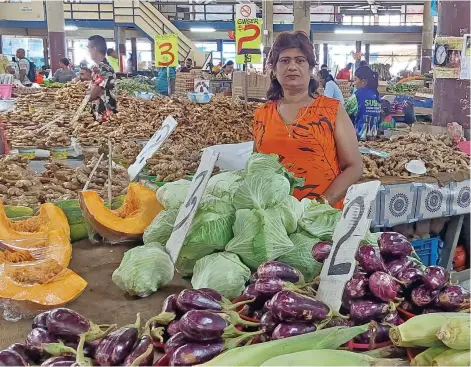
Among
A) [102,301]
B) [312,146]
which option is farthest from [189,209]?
[312,146]

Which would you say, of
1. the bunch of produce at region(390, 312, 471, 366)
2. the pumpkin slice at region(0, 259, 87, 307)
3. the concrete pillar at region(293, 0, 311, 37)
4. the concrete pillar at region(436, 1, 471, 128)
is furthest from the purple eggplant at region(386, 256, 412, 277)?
the concrete pillar at region(293, 0, 311, 37)

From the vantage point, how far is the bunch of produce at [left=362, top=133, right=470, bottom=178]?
418 centimetres

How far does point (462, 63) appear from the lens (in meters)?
4.71

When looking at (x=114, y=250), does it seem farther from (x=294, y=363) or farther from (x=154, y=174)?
(x=154, y=174)

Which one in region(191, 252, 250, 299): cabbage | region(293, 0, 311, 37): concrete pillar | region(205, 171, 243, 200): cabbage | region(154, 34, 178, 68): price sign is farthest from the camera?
region(293, 0, 311, 37): concrete pillar

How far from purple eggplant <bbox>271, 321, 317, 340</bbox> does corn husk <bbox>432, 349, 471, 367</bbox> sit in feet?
0.80

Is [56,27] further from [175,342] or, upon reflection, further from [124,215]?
[175,342]

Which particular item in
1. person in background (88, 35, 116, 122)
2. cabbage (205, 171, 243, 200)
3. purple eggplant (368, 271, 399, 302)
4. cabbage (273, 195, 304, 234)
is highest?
person in background (88, 35, 116, 122)

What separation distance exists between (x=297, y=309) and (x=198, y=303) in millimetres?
215

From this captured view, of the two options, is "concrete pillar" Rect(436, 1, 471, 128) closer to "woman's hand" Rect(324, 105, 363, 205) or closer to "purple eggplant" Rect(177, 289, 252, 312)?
"woman's hand" Rect(324, 105, 363, 205)

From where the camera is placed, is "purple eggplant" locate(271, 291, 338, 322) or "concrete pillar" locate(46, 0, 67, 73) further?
"concrete pillar" locate(46, 0, 67, 73)

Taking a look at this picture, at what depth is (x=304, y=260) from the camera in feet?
5.10

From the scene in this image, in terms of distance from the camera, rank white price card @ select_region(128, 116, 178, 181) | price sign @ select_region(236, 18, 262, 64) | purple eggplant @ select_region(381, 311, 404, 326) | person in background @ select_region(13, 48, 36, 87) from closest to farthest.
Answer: purple eggplant @ select_region(381, 311, 404, 326)
white price card @ select_region(128, 116, 178, 181)
price sign @ select_region(236, 18, 262, 64)
person in background @ select_region(13, 48, 36, 87)

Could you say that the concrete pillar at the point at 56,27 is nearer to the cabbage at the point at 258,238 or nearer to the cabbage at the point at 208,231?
the cabbage at the point at 208,231
